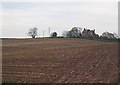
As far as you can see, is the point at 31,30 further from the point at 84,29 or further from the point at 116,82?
the point at 116,82

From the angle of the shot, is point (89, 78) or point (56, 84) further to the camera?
point (89, 78)

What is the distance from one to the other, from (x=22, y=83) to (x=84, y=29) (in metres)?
137

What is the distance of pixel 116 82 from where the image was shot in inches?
549

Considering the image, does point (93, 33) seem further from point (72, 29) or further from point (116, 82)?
point (116, 82)

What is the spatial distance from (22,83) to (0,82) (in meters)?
1.07

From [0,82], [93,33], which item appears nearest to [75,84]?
[0,82]

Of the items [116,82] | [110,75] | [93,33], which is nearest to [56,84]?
[116,82]

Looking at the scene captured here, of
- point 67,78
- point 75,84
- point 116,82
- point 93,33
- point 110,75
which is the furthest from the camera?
point 93,33

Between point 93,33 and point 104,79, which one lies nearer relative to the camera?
point 104,79

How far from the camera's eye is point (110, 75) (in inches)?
643

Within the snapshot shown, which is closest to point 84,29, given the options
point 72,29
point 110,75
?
point 72,29

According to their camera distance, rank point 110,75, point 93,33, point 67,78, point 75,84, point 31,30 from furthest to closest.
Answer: point 31,30 → point 93,33 → point 110,75 → point 67,78 → point 75,84

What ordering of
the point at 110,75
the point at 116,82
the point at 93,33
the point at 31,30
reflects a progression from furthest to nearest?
the point at 31,30 < the point at 93,33 < the point at 110,75 < the point at 116,82

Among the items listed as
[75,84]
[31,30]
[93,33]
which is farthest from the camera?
[31,30]
